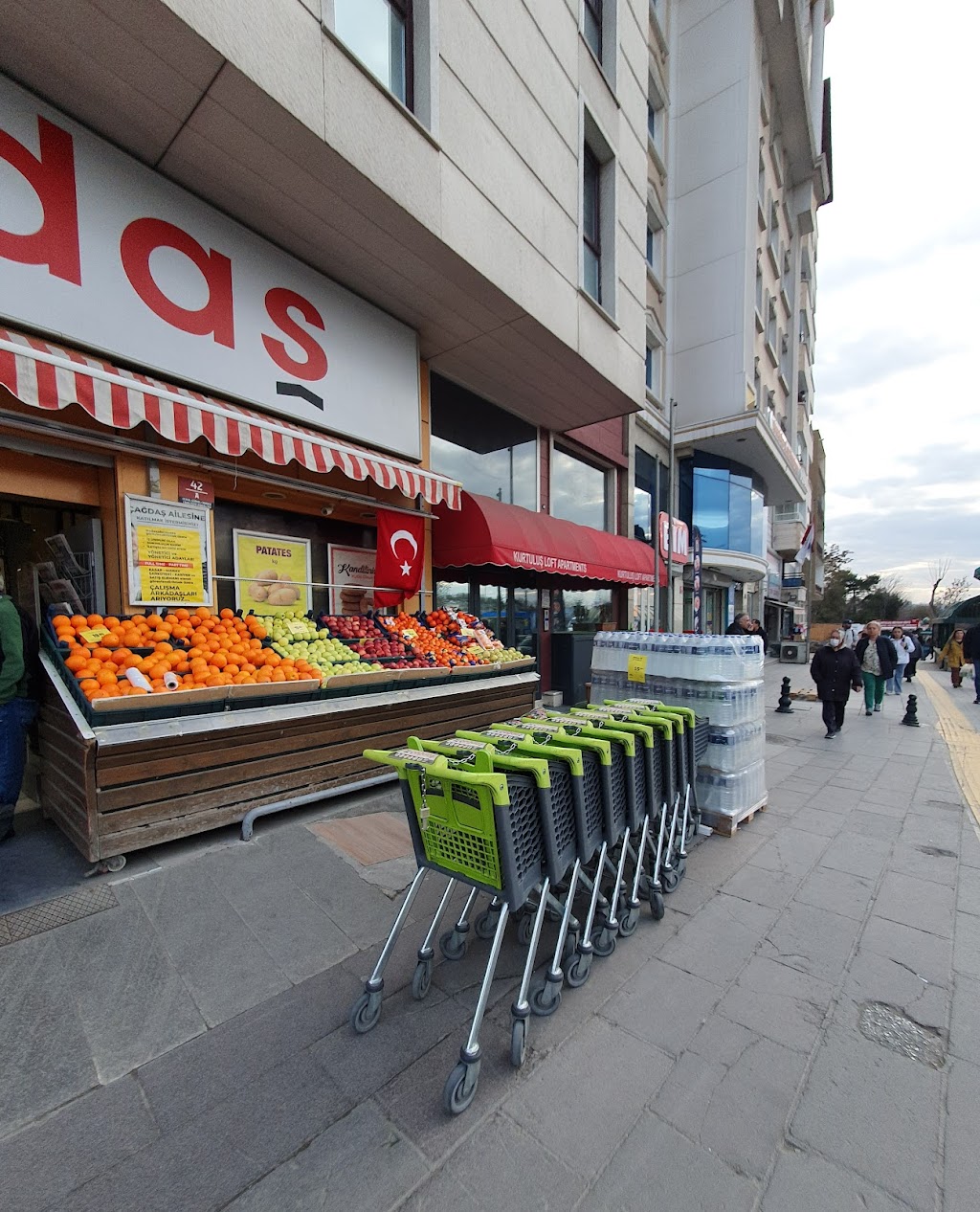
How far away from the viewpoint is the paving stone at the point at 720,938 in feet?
8.75

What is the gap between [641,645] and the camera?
4.76 metres

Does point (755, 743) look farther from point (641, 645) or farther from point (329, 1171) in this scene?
point (329, 1171)

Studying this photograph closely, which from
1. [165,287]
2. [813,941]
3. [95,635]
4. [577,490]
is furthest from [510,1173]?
[577,490]

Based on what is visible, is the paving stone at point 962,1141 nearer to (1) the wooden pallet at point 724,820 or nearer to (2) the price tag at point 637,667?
(1) the wooden pallet at point 724,820

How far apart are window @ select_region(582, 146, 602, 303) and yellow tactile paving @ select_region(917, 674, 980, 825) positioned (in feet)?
28.9

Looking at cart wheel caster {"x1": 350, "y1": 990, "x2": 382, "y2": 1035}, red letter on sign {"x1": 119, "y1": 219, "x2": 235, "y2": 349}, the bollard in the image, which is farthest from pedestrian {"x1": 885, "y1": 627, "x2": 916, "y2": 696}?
red letter on sign {"x1": 119, "y1": 219, "x2": 235, "y2": 349}

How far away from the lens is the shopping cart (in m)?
2.03

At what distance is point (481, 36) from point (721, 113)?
16.6 metres

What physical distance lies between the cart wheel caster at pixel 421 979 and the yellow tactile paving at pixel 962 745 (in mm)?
5197

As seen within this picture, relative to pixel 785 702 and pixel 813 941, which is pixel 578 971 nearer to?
pixel 813 941

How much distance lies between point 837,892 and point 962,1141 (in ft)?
6.09

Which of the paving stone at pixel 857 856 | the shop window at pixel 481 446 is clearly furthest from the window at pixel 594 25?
the paving stone at pixel 857 856

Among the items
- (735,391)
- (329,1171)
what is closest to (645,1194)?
(329,1171)

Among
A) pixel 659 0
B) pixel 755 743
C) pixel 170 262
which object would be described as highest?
pixel 659 0
